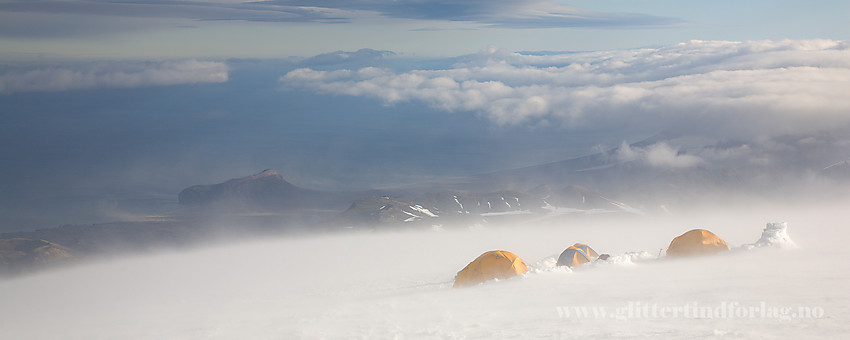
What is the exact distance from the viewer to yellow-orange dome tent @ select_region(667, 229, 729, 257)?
42594 mm

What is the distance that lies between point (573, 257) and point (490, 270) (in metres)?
11.6

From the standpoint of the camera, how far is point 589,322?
24484 millimetres

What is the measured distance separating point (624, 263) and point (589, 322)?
15.9 metres

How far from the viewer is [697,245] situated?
42.8m

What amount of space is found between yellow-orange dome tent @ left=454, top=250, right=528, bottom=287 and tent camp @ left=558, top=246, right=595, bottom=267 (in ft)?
30.6

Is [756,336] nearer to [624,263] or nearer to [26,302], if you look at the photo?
[624,263]

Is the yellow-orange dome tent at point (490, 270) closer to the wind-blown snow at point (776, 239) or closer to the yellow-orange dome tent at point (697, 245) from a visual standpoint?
the yellow-orange dome tent at point (697, 245)

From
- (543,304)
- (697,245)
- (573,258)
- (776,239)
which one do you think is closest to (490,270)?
(573,258)

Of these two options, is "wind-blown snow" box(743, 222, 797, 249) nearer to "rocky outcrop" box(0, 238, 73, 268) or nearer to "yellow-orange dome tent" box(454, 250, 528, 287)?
"yellow-orange dome tent" box(454, 250, 528, 287)

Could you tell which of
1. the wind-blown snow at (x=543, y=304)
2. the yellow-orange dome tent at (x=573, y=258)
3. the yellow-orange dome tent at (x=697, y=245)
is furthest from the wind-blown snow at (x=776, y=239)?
the yellow-orange dome tent at (x=573, y=258)

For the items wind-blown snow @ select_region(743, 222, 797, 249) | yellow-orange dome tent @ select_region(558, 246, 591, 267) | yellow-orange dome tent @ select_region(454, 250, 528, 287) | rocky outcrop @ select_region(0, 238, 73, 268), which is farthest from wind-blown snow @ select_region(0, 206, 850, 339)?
rocky outcrop @ select_region(0, 238, 73, 268)

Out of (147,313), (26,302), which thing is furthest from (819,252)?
(26,302)

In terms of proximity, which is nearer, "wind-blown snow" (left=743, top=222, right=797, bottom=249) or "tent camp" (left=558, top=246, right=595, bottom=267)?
"wind-blown snow" (left=743, top=222, right=797, bottom=249)

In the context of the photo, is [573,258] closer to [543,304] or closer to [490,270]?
[490,270]
